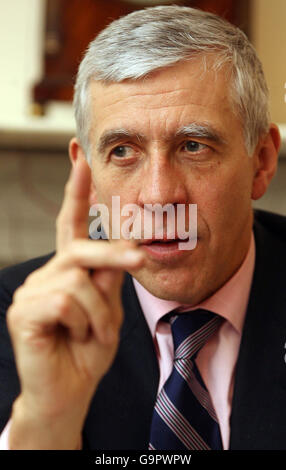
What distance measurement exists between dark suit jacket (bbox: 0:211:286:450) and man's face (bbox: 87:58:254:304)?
0.31ft

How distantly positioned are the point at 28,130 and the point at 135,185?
1.38m

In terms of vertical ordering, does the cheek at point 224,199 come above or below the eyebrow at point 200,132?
below

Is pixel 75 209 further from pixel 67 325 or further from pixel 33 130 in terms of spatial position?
pixel 33 130

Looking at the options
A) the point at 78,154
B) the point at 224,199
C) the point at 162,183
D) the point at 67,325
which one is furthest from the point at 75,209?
the point at 78,154

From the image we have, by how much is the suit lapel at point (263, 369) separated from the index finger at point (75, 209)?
431 millimetres

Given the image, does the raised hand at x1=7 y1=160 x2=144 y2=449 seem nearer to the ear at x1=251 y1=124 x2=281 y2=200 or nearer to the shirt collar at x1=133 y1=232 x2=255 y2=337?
the shirt collar at x1=133 y1=232 x2=255 y2=337

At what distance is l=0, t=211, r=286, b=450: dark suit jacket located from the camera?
3.03ft

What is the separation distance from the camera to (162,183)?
0.92m

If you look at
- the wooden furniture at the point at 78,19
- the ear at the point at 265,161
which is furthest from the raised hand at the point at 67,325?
the wooden furniture at the point at 78,19

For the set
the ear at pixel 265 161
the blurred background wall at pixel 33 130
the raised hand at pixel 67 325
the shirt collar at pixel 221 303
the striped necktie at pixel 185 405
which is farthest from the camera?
the blurred background wall at pixel 33 130

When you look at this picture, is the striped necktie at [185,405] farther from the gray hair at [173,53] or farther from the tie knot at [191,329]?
the gray hair at [173,53]

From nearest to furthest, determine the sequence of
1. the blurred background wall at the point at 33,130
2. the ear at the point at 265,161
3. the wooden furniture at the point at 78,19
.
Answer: the ear at the point at 265,161
the wooden furniture at the point at 78,19
the blurred background wall at the point at 33,130

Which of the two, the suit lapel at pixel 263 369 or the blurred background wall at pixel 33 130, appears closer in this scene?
the suit lapel at pixel 263 369

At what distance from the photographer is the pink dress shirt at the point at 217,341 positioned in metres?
0.98
